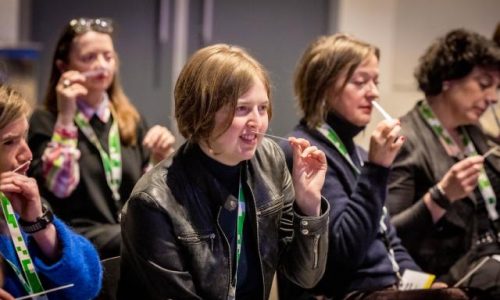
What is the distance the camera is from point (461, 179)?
237 centimetres

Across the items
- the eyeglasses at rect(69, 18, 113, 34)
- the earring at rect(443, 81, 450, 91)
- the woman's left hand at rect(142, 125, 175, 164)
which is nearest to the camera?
the woman's left hand at rect(142, 125, 175, 164)

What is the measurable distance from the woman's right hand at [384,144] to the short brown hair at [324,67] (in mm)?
233

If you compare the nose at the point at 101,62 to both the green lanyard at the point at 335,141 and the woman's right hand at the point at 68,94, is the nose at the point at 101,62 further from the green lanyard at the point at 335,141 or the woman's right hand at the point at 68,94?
the green lanyard at the point at 335,141

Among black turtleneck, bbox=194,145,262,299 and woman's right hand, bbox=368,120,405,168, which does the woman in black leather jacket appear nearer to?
black turtleneck, bbox=194,145,262,299

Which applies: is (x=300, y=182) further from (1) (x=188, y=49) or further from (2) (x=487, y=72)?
(1) (x=188, y=49)

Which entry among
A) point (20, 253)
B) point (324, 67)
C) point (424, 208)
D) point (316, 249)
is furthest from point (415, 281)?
point (20, 253)

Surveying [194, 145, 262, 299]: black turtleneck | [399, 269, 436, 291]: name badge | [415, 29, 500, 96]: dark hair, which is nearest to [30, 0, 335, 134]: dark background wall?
[415, 29, 500, 96]: dark hair

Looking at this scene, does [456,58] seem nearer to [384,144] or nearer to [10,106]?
[384,144]

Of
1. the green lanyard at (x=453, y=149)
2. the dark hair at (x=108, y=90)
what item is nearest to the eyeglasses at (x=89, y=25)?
the dark hair at (x=108, y=90)

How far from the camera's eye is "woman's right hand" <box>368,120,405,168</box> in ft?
6.57

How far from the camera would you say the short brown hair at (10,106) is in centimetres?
159

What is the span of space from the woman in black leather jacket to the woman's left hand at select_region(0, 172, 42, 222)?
0.63ft

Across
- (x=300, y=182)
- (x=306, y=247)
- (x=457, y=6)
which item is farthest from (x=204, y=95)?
(x=457, y=6)

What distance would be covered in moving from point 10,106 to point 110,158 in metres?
0.91
